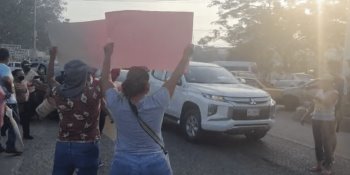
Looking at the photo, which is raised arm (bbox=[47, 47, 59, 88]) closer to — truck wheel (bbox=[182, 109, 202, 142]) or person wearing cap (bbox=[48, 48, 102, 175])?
person wearing cap (bbox=[48, 48, 102, 175])

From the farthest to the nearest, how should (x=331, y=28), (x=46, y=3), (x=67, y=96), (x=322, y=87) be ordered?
(x=46, y=3), (x=331, y=28), (x=322, y=87), (x=67, y=96)

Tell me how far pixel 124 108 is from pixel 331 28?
3065 centimetres

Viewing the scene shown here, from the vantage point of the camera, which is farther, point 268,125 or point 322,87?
point 268,125

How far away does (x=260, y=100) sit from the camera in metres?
9.80

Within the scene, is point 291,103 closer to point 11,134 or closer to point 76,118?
point 11,134

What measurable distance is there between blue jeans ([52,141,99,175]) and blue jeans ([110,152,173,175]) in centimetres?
59

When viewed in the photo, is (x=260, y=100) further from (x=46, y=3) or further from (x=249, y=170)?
(x=46, y=3)

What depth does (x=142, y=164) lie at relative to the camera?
342cm

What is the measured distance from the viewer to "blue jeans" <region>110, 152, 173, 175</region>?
3420mm

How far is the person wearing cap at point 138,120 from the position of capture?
11.2 ft

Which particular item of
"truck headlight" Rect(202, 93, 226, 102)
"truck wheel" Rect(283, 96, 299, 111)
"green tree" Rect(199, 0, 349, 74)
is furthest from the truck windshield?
"green tree" Rect(199, 0, 349, 74)

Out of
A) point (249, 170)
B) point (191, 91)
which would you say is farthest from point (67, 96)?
point (191, 91)

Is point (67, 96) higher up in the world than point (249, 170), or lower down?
higher up

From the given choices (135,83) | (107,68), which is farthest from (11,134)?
(135,83)
